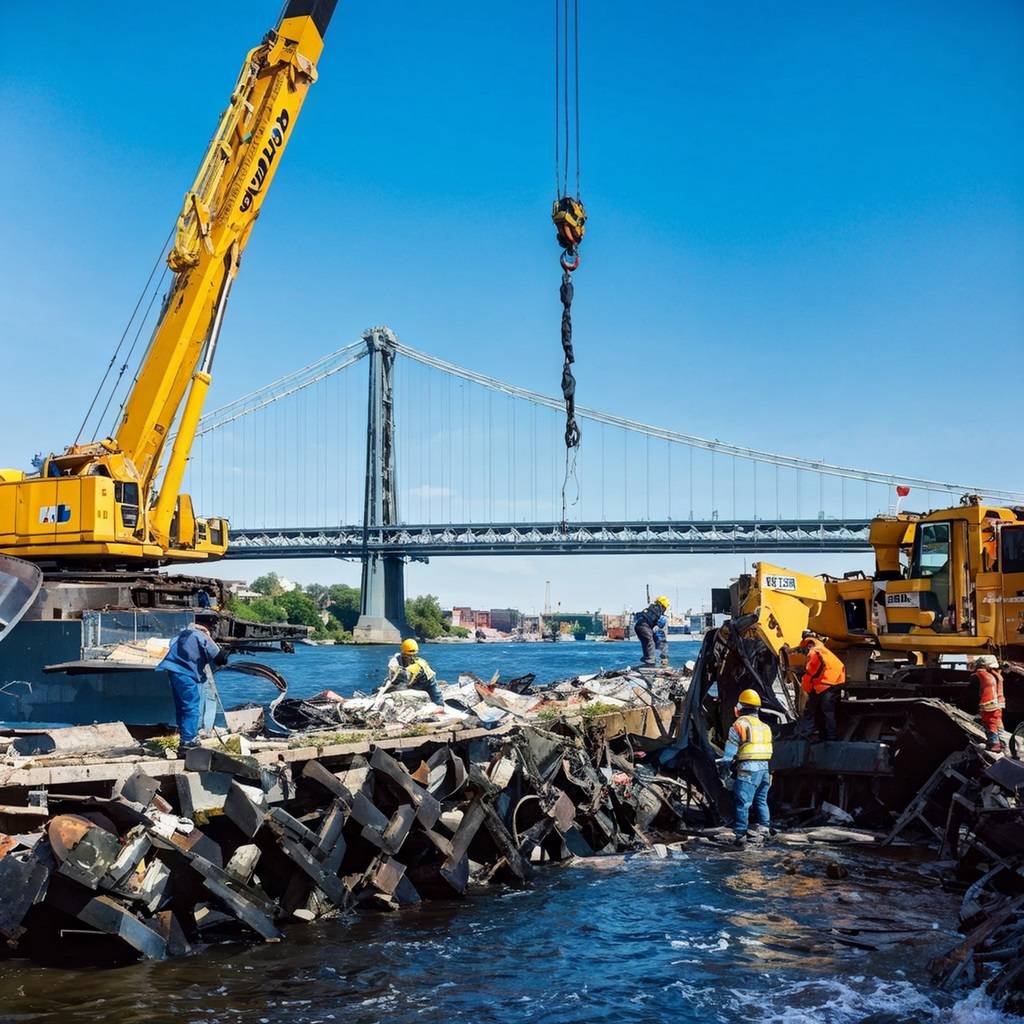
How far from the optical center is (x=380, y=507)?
7744 cm

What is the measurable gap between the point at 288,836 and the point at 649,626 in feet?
46.6

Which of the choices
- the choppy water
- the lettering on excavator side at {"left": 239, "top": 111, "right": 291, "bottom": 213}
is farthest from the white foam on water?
the choppy water

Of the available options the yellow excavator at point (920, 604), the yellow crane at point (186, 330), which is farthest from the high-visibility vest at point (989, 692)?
the yellow crane at point (186, 330)

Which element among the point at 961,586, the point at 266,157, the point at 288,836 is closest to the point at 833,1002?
the point at 288,836

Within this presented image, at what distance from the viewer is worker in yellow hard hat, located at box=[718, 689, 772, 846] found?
12.7 m

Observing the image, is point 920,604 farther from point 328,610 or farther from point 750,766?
point 328,610

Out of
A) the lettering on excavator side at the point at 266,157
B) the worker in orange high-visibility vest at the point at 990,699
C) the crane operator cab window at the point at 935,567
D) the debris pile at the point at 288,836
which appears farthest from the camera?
the lettering on excavator side at the point at 266,157

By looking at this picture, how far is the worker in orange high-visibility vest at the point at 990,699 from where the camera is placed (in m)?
12.6

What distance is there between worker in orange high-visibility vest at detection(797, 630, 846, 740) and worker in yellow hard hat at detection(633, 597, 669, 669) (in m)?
8.12

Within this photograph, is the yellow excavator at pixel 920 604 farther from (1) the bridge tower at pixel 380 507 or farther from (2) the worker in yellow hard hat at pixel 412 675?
(1) the bridge tower at pixel 380 507

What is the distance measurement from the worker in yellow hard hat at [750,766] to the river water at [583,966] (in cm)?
124

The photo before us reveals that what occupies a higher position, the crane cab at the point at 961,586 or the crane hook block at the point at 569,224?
the crane hook block at the point at 569,224

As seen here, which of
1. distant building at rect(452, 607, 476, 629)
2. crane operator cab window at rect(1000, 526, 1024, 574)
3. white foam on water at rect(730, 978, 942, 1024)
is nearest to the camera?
white foam on water at rect(730, 978, 942, 1024)

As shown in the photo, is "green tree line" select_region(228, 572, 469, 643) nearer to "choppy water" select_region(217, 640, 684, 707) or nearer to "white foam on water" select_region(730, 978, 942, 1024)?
"choppy water" select_region(217, 640, 684, 707)
